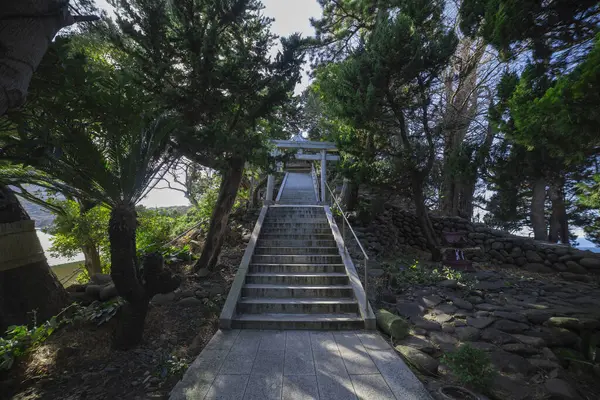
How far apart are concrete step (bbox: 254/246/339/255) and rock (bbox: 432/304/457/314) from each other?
2140 millimetres

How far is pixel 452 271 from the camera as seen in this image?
20.2ft

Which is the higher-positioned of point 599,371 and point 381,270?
Answer: point 381,270

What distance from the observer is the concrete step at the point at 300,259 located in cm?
542

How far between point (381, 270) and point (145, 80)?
6.10 meters

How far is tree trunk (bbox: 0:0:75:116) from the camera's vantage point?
157cm

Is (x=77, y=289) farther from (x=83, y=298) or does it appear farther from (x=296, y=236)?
(x=296, y=236)

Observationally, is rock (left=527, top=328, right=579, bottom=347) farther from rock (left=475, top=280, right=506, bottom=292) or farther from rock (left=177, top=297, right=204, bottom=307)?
rock (left=177, top=297, right=204, bottom=307)

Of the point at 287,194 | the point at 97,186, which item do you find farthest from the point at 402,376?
the point at 287,194

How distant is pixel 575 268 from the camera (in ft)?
22.5

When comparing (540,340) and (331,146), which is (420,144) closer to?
(331,146)

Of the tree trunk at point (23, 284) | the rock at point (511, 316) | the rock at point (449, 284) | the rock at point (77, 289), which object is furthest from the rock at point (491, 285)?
the rock at point (77, 289)

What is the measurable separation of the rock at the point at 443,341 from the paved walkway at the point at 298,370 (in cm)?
74

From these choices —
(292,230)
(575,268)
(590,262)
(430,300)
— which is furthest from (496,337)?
(590,262)

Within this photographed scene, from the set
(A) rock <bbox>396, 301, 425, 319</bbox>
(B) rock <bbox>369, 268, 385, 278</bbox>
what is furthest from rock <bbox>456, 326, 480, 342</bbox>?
(B) rock <bbox>369, 268, 385, 278</bbox>
